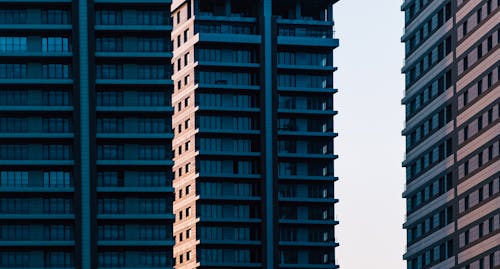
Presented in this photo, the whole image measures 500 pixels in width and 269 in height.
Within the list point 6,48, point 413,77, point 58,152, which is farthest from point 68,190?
point 413,77

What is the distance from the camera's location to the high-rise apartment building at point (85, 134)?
184875 millimetres

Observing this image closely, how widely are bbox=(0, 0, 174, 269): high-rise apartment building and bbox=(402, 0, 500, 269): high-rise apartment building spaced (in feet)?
81.7

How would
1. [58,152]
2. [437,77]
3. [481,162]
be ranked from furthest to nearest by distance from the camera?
[58,152] → [437,77] → [481,162]

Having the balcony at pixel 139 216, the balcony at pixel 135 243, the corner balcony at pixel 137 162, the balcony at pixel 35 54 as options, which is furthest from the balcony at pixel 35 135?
the balcony at pixel 135 243

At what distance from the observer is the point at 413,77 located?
184m

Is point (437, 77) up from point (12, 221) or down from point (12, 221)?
up

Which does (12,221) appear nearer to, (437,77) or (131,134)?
(131,134)

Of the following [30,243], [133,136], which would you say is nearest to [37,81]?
[133,136]

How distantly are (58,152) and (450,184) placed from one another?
41.7 metres

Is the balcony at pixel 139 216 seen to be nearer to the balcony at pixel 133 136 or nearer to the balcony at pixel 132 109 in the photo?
the balcony at pixel 133 136

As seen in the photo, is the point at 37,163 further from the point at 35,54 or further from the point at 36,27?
the point at 36,27

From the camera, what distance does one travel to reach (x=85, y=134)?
611ft

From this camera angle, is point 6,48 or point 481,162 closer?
point 481,162

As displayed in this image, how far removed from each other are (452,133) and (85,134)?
3955cm
